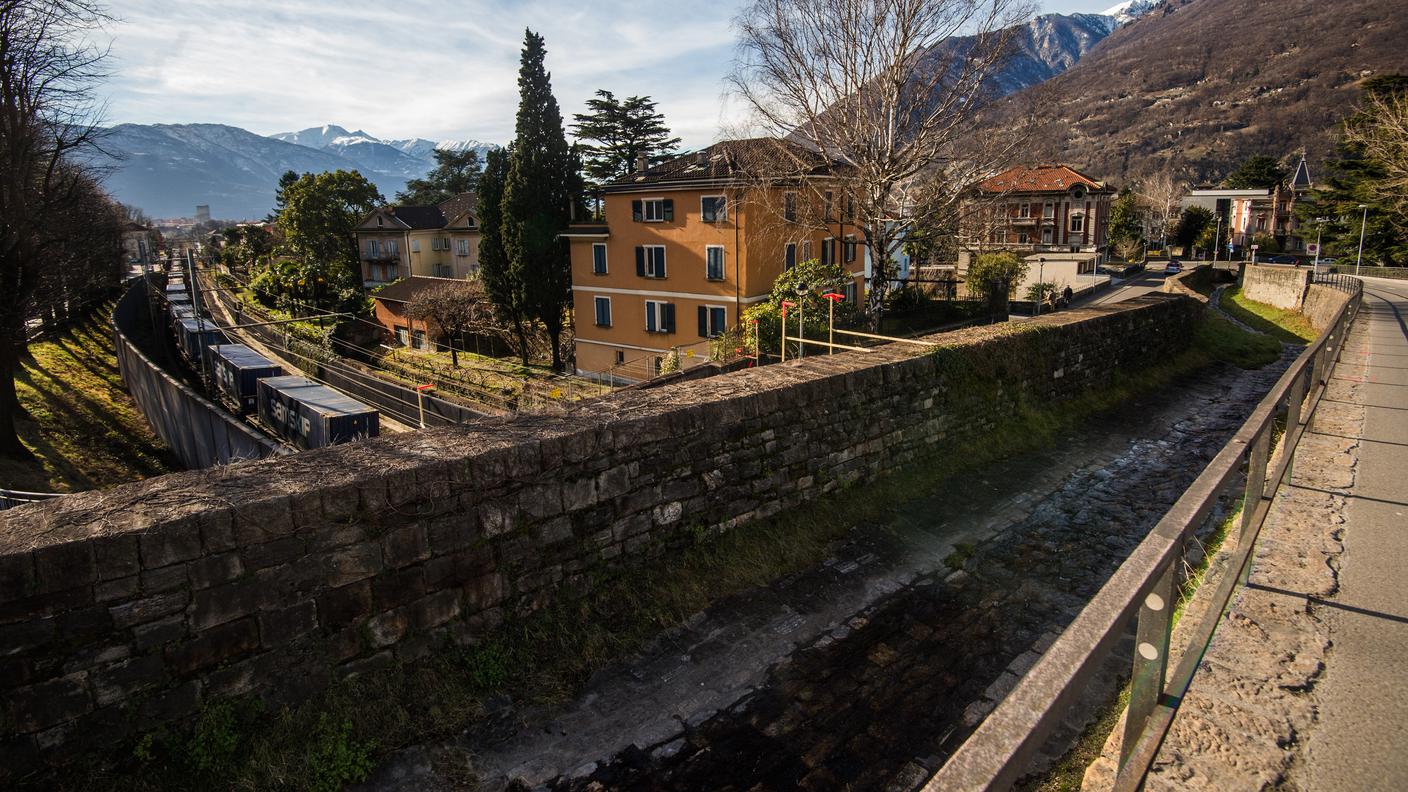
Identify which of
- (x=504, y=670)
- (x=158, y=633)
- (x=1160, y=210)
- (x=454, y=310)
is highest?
(x=1160, y=210)

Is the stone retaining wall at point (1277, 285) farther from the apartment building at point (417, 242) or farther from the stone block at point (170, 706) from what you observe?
the apartment building at point (417, 242)

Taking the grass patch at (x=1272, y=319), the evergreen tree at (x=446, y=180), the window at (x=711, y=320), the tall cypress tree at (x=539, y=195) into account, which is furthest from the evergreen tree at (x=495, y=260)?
the evergreen tree at (x=446, y=180)

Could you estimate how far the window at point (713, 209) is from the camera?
26.9 metres

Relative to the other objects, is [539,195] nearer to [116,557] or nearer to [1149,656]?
[116,557]

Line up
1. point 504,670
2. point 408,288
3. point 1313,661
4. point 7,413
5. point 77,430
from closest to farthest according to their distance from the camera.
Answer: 1. point 1313,661
2. point 504,670
3. point 7,413
4. point 77,430
5. point 408,288

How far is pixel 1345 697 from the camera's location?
273cm

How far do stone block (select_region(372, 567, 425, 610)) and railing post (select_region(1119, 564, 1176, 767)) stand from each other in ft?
12.6

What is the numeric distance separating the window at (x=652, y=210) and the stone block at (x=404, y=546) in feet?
Answer: 84.4

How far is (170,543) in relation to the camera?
11.8ft

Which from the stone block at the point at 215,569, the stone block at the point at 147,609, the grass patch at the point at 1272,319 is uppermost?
the stone block at the point at 215,569

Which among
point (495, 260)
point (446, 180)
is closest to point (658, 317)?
point (495, 260)

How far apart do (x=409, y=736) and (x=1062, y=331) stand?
36.6 feet

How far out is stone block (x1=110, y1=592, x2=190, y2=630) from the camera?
3.51 meters

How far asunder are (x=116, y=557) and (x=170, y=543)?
216 mm
